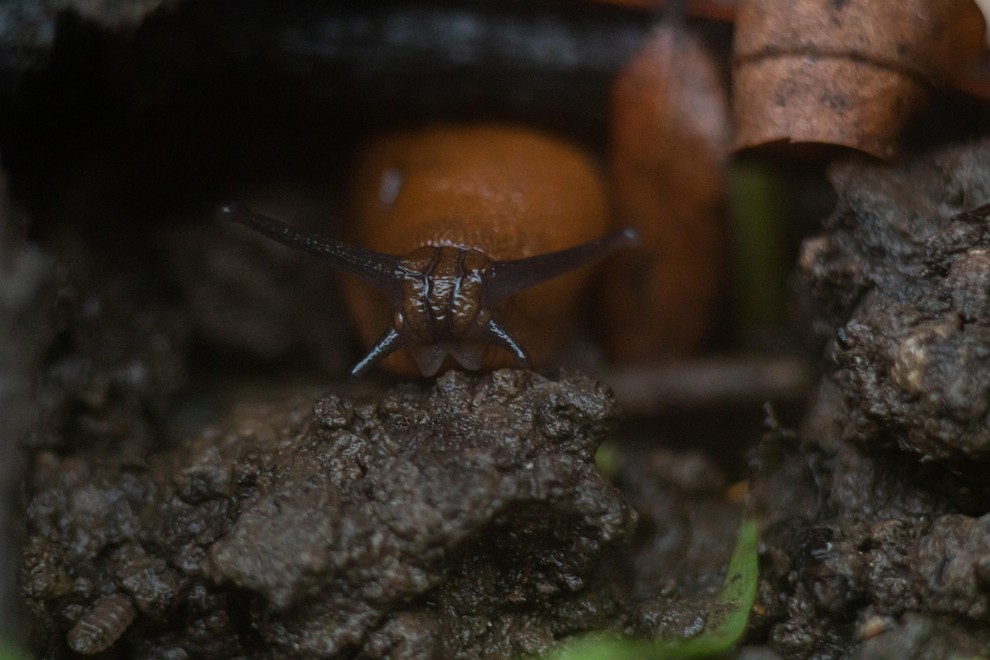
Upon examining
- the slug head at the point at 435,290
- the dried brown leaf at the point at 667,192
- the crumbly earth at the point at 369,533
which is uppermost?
the dried brown leaf at the point at 667,192

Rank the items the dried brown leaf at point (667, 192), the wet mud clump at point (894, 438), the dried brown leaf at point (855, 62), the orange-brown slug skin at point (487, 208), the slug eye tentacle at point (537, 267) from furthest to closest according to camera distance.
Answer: the dried brown leaf at point (667, 192) < the orange-brown slug skin at point (487, 208) < the slug eye tentacle at point (537, 267) < the dried brown leaf at point (855, 62) < the wet mud clump at point (894, 438)

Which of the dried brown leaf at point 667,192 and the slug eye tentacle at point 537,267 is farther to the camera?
the dried brown leaf at point 667,192

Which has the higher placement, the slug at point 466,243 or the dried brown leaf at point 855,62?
the dried brown leaf at point 855,62

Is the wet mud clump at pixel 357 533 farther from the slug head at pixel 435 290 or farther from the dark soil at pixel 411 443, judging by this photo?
the slug head at pixel 435 290

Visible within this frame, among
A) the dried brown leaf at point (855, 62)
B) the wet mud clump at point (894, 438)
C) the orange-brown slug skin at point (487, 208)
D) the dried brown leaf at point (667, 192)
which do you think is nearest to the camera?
the wet mud clump at point (894, 438)

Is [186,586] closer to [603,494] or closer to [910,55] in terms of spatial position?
[603,494]

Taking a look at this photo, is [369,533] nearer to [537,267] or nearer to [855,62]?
[537,267]

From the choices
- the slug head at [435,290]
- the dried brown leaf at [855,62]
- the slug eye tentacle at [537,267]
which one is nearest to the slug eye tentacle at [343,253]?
the slug head at [435,290]
